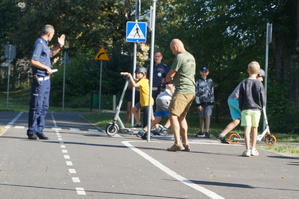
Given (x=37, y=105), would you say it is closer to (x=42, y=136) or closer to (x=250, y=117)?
(x=42, y=136)

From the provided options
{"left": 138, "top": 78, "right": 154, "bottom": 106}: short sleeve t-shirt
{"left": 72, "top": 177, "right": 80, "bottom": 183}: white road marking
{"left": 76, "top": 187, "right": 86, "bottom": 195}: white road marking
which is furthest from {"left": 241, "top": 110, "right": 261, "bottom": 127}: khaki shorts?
{"left": 76, "top": 187, "right": 86, "bottom": 195}: white road marking

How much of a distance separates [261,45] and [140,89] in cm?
882

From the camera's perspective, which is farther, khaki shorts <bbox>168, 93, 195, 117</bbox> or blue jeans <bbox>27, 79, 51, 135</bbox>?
blue jeans <bbox>27, 79, 51, 135</bbox>

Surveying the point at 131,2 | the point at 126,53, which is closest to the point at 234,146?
the point at 126,53

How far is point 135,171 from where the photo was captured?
27.6 feet

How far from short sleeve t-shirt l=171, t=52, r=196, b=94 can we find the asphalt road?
3.87 feet

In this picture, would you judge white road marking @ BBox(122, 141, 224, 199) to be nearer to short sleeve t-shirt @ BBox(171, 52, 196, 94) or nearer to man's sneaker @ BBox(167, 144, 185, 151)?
man's sneaker @ BBox(167, 144, 185, 151)

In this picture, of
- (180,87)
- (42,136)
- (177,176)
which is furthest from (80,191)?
(42,136)

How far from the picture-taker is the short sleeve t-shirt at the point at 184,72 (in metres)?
11.2

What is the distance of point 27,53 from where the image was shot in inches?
2087

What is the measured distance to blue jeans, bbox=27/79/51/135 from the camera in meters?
12.5

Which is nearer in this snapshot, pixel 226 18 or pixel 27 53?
pixel 226 18

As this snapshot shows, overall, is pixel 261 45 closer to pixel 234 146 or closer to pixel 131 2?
pixel 234 146

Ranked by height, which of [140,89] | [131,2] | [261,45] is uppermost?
[131,2]
